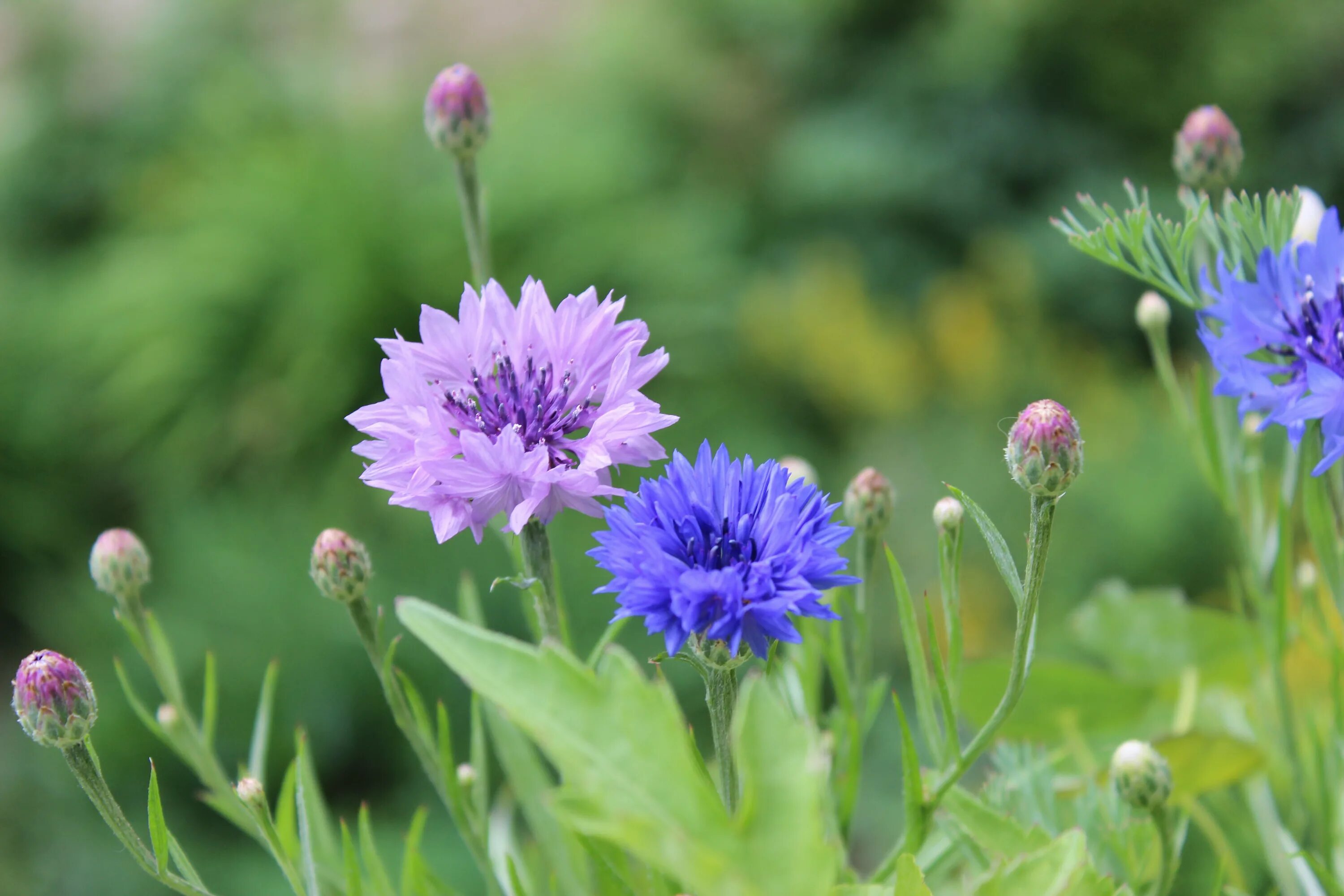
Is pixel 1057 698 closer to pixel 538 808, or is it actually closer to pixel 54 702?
pixel 538 808

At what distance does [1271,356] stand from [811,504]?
15cm

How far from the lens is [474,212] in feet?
1.35

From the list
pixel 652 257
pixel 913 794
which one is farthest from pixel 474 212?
pixel 652 257

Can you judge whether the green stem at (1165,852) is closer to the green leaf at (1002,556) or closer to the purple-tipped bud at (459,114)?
the green leaf at (1002,556)

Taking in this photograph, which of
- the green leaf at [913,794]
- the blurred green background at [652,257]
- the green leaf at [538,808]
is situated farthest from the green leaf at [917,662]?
the blurred green background at [652,257]

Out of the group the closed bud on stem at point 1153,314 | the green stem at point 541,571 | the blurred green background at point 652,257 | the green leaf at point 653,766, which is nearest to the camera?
the green leaf at point 653,766

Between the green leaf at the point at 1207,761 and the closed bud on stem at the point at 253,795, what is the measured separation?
10.0 inches

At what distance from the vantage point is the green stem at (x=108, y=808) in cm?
29

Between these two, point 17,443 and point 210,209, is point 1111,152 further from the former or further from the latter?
point 17,443

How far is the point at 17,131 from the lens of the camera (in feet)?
7.16

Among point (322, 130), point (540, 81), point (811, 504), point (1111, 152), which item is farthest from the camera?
point (540, 81)

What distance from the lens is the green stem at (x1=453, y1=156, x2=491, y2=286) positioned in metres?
0.39

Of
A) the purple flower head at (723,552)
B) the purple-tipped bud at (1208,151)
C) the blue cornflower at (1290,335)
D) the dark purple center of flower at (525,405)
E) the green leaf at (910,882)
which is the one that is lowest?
the green leaf at (910,882)

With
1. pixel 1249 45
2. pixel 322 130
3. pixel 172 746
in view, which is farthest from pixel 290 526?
pixel 1249 45
